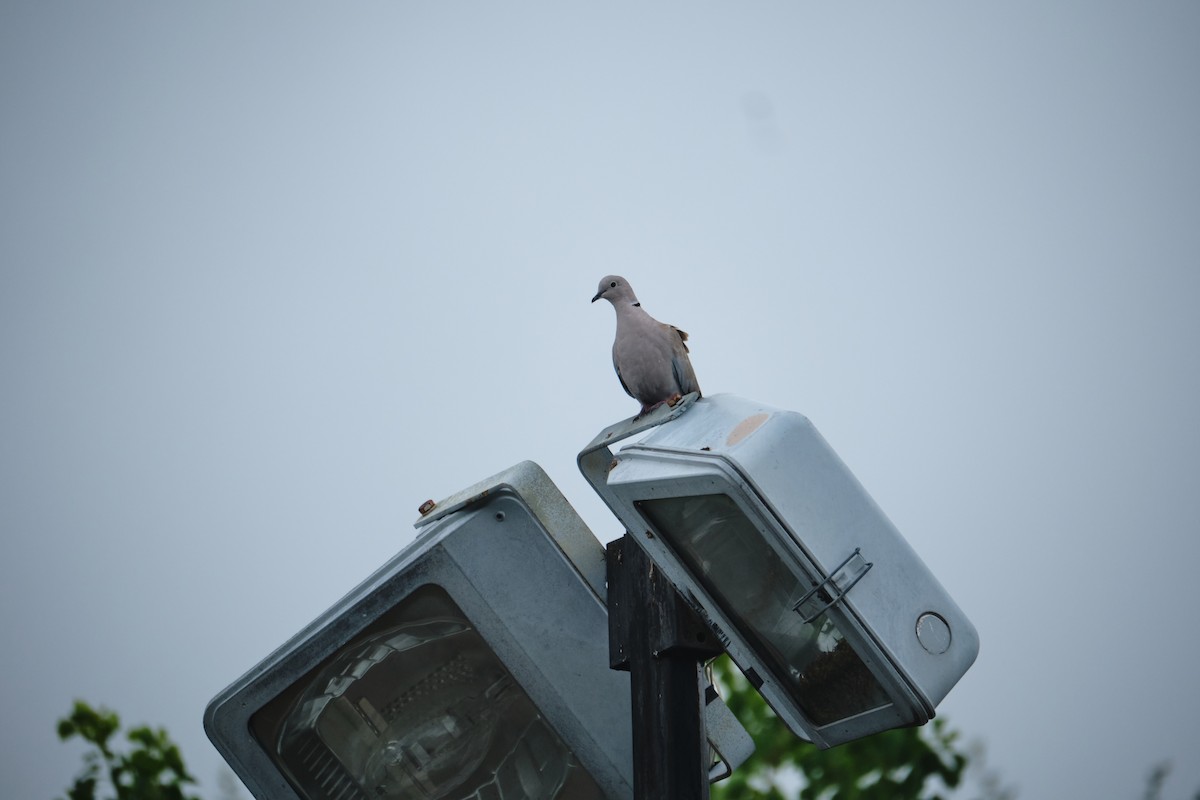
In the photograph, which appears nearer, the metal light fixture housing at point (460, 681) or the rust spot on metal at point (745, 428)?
the rust spot on metal at point (745, 428)

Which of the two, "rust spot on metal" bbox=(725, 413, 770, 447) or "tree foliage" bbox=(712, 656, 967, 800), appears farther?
"tree foliage" bbox=(712, 656, 967, 800)

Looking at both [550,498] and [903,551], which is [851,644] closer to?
[903,551]

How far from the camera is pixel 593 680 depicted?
2.03m

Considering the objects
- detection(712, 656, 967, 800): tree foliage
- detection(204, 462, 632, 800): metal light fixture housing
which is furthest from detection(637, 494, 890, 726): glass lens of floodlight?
detection(712, 656, 967, 800): tree foliage

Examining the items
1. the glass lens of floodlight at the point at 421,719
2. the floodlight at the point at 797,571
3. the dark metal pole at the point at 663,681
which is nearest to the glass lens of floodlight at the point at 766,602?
Answer: the floodlight at the point at 797,571

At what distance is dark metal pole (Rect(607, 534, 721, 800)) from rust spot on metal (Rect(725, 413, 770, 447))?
385 millimetres

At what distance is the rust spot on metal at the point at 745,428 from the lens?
160cm

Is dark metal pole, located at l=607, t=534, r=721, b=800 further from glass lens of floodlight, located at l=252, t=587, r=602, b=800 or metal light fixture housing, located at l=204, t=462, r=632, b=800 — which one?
glass lens of floodlight, located at l=252, t=587, r=602, b=800

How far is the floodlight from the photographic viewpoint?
150 centimetres

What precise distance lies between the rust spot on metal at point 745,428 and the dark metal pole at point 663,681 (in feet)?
1.26

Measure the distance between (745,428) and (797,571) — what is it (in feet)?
0.85

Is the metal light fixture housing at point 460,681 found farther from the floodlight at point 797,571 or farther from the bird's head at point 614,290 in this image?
the bird's head at point 614,290

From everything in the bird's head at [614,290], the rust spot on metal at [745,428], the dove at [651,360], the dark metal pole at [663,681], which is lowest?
Result: the dark metal pole at [663,681]

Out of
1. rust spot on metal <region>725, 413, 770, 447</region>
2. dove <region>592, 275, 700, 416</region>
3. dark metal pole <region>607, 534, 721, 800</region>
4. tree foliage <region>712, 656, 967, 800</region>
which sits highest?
dove <region>592, 275, 700, 416</region>
